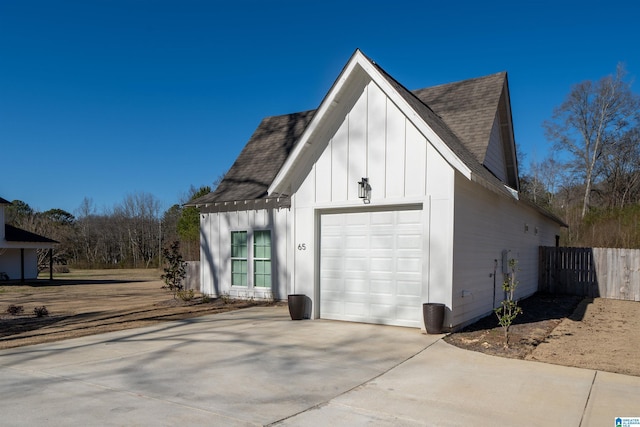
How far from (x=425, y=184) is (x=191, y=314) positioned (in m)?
6.76

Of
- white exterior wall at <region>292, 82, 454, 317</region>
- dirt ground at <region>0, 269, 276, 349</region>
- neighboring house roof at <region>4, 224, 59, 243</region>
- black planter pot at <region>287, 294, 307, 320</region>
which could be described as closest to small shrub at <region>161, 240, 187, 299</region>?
dirt ground at <region>0, 269, 276, 349</region>

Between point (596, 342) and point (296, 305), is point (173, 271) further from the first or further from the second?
point (596, 342)

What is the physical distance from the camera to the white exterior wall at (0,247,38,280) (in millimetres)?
A: 28703

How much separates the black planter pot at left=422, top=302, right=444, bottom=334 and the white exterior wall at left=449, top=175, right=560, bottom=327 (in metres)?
0.37

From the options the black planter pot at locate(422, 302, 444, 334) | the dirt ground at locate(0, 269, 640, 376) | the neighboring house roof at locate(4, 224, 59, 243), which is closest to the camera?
the dirt ground at locate(0, 269, 640, 376)

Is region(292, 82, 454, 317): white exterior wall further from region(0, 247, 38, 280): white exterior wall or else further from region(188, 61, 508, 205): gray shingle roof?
region(0, 247, 38, 280): white exterior wall

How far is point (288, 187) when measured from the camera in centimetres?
1052

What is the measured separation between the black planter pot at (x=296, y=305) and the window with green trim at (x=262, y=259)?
129 inches

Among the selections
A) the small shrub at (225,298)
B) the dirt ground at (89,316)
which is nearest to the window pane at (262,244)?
the dirt ground at (89,316)

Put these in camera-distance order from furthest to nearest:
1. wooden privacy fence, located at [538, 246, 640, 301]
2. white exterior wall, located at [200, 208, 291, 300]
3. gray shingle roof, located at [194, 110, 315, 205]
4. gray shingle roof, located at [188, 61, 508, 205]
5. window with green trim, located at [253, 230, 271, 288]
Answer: wooden privacy fence, located at [538, 246, 640, 301] < gray shingle roof, located at [194, 110, 315, 205] < window with green trim, located at [253, 230, 271, 288] < white exterior wall, located at [200, 208, 291, 300] < gray shingle roof, located at [188, 61, 508, 205]

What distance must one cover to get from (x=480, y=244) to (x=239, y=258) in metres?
7.39

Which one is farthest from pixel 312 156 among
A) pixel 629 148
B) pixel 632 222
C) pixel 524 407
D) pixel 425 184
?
pixel 629 148

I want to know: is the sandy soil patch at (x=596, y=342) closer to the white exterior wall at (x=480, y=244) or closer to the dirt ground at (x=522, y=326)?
the dirt ground at (x=522, y=326)

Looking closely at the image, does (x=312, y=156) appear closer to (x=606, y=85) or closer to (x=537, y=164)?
(x=606, y=85)
